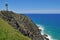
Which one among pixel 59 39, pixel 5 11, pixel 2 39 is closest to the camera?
pixel 2 39

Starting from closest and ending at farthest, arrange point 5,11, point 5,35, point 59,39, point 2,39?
point 2,39
point 5,35
point 5,11
point 59,39

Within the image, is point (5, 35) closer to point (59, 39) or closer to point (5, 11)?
point (5, 11)

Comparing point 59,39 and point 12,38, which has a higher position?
point 12,38

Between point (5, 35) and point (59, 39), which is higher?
point (5, 35)

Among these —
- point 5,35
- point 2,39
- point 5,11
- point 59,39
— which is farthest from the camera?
point 59,39

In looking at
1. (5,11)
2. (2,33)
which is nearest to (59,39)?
(5,11)

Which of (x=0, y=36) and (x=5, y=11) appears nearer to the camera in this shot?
(x=0, y=36)

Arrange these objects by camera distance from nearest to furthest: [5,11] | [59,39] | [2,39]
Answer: [2,39]
[5,11]
[59,39]

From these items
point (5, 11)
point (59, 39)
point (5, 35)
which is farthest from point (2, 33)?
point (59, 39)

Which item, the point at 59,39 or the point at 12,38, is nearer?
the point at 12,38
